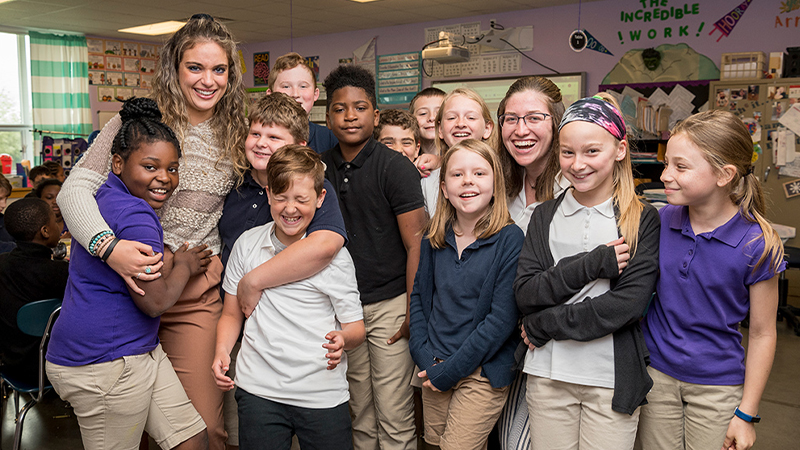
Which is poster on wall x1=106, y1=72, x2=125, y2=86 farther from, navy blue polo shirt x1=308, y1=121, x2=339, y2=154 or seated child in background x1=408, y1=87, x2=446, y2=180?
navy blue polo shirt x1=308, y1=121, x2=339, y2=154

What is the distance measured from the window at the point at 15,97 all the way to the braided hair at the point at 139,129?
8289 millimetres

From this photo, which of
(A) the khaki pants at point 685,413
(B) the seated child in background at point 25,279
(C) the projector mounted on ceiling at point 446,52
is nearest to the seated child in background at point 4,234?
(B) the seated child in background at point 25,279

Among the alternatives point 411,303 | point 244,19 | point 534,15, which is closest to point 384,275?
point 411,303

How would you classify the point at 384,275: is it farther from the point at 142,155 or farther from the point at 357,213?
the point at 142,155

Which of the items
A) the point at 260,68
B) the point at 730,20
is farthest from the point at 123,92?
the point at 730,20

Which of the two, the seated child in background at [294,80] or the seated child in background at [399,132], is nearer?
the seated child in background at [294,80]

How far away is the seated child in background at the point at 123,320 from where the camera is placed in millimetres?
1516

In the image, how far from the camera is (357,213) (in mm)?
2027

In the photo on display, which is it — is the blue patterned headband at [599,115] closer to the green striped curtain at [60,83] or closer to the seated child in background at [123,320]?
the seated child in background at [123,320]

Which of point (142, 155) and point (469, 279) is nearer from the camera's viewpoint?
point (142, 155)

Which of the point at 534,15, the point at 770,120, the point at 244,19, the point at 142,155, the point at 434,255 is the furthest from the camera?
the point at 244,19

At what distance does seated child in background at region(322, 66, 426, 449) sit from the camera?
1.98 m

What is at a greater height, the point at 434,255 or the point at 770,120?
the point at 770,120

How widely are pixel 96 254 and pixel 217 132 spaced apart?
1.96 ft
